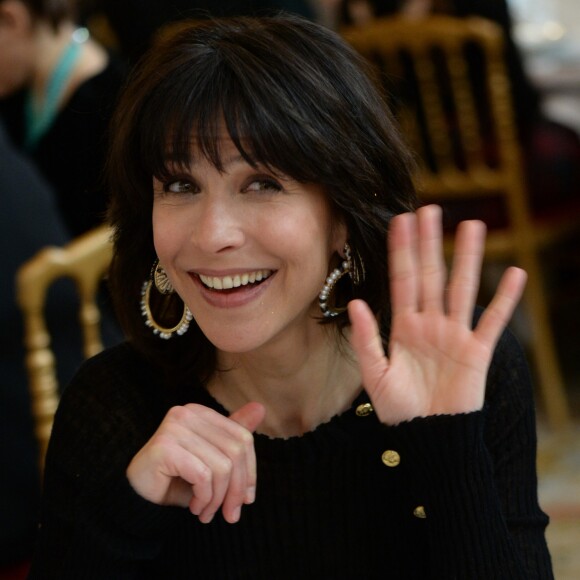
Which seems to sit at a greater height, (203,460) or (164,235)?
(164,235)

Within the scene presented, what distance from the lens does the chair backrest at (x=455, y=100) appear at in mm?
2854

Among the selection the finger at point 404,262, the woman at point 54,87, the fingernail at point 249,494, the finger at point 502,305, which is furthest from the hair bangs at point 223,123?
the woman at point 54,87

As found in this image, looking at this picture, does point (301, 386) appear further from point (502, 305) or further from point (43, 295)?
point (43, 295)

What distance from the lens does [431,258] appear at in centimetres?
112

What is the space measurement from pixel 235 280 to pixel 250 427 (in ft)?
0.52

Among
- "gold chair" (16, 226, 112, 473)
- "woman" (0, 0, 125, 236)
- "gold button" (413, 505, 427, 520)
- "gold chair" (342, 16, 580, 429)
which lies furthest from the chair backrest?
"gold button" (413, 505, 427, 520)

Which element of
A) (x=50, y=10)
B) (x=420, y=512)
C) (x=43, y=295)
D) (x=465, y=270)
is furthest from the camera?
(x=50, y=10)

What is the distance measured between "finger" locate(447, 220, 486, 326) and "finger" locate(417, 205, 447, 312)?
1 centimetres

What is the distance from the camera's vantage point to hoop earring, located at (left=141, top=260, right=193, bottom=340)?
1295 millimetres

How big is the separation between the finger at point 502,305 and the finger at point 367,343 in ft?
0.33

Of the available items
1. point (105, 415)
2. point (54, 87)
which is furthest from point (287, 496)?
point (54, 87)

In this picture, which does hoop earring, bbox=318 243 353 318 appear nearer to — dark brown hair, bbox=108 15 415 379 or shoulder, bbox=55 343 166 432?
dark brown hair, bbox=108 15 415 379

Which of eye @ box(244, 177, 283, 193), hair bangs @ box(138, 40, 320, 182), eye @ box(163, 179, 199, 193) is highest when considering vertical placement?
hair bangs @ box(138, 40, 320, 182)

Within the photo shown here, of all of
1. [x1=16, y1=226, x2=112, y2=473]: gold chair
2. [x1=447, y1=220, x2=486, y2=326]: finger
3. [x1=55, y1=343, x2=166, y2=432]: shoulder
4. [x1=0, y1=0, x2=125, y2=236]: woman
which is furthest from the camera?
[x1=0, y1=0, x2=125, y2=236]: woman
